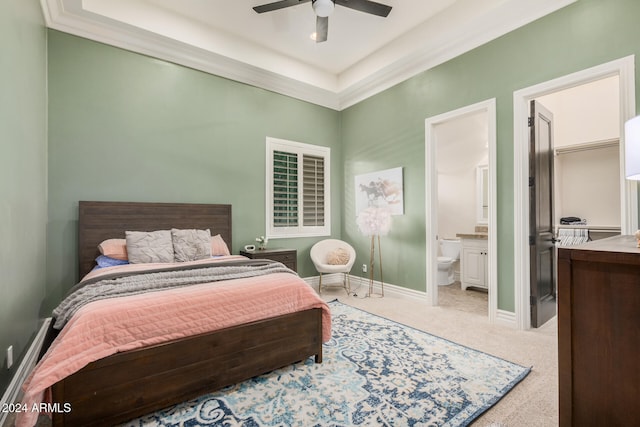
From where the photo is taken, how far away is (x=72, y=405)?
1461mm

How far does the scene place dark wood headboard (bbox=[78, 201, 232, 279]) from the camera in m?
3.14

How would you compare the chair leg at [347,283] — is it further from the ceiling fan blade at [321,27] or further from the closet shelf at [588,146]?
the closet shelf at [588,146]

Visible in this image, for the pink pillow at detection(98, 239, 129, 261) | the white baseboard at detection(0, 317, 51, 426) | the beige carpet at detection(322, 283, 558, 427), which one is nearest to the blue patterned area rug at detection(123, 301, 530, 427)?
the beige carpet at detection(322, 283, 558, 427)

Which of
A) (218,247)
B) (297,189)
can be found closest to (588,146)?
(297,189)

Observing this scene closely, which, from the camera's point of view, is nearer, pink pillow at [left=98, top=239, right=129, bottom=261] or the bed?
the bed

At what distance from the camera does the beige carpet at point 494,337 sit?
1.73 metres

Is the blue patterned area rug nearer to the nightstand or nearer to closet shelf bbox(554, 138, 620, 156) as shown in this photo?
the nightstand

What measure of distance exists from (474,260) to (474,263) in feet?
0.16

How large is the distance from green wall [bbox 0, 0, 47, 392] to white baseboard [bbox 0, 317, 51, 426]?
0.06 m

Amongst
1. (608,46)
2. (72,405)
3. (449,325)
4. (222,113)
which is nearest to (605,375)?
(449,325)

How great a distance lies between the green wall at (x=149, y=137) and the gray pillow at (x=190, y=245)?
65 cm

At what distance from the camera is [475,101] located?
3.41 meters

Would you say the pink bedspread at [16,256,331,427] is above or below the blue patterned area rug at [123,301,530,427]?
above

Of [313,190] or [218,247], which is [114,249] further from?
[313,190]
